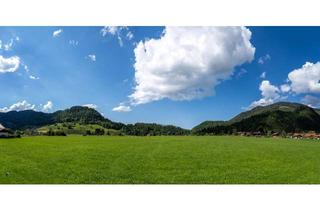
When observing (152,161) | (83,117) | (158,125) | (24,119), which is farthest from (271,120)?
(24,119)

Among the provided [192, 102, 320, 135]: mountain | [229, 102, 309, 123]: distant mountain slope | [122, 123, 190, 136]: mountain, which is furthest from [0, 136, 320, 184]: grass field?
[229, 102, 309, 123]: distant mountain slope

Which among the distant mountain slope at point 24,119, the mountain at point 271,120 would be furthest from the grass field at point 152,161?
the distant mountain slope at point 24,119

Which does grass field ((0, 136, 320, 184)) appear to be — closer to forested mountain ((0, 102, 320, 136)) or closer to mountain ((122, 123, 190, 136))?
mountain ((122, 123, 190, 136))

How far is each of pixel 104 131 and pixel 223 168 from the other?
21.5ft

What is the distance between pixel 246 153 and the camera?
52.0 ft

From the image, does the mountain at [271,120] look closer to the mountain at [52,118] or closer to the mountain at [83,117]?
the mountain at [83,117]

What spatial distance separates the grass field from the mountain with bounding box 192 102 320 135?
30.4 inches

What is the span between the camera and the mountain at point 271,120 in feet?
53.7

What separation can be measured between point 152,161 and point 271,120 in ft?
24.3

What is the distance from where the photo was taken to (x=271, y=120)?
1856cm
